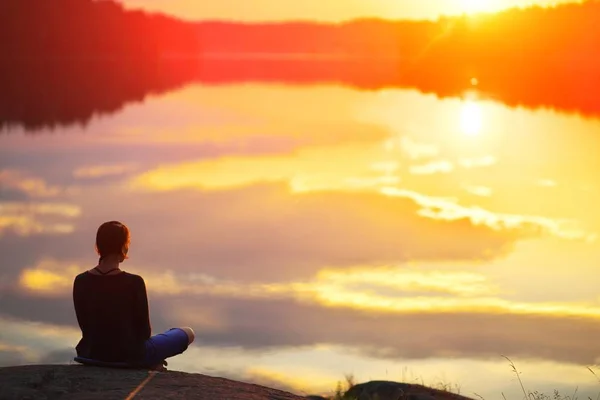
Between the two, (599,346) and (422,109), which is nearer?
(599,346)

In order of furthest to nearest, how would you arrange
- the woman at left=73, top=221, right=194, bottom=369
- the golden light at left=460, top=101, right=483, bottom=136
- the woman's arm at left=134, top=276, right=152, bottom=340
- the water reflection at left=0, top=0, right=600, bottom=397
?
Result: the golden light at left=460, top=101, right=483, bottom=136, the water reflection at left=0, top=0, right=600, bottom=397, the woman's arm at left=134, top=276, right=152, bottom=340, the woman at left=73, top=221, right=194, bottom=369

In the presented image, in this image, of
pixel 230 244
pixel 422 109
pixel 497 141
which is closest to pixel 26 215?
pixel 230 244

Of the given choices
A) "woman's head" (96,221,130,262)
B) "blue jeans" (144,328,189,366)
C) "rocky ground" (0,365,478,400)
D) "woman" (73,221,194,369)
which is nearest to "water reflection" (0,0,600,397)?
"blue jeans" (144,328,189,366)

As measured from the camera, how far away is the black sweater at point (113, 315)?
730 cm

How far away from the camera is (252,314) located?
14.5m

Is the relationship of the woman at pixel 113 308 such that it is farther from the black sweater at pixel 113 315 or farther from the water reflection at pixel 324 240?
the water reflection at pixel 324 240

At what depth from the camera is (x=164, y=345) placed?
7711 mm

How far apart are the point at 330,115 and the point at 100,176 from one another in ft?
88.2

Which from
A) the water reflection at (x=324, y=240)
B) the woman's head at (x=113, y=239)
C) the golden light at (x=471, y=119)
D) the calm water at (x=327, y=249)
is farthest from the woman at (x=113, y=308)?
the golden light at (x=471, y=119)

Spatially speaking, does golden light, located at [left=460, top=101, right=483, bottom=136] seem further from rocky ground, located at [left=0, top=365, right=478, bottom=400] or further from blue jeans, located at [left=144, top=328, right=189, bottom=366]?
rocky ground, located at [left=0, top=365, right=478, bottom=400]

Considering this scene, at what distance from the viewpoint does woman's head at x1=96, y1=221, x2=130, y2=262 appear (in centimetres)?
705

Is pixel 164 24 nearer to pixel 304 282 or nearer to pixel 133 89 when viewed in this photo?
pixel 133 89

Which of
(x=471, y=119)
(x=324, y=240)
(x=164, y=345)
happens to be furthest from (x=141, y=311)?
(x=471, y=119)

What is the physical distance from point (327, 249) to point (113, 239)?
13210 mm
